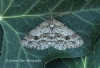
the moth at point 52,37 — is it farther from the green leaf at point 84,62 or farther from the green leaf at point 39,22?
the green leaf at point 84,62

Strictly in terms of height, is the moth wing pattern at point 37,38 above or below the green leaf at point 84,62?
above

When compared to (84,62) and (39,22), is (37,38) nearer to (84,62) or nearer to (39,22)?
(39,22)

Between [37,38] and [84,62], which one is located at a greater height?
[37,38]

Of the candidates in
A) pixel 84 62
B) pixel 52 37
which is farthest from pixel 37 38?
pixel 84 62

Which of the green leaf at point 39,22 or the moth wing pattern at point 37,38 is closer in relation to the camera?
the green leaf at point 39,22

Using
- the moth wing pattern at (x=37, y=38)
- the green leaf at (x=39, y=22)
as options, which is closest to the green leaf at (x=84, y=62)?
the green leaf at (x=39, y=22)

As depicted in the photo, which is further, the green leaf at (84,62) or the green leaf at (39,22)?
the green leaf at (84,62)
